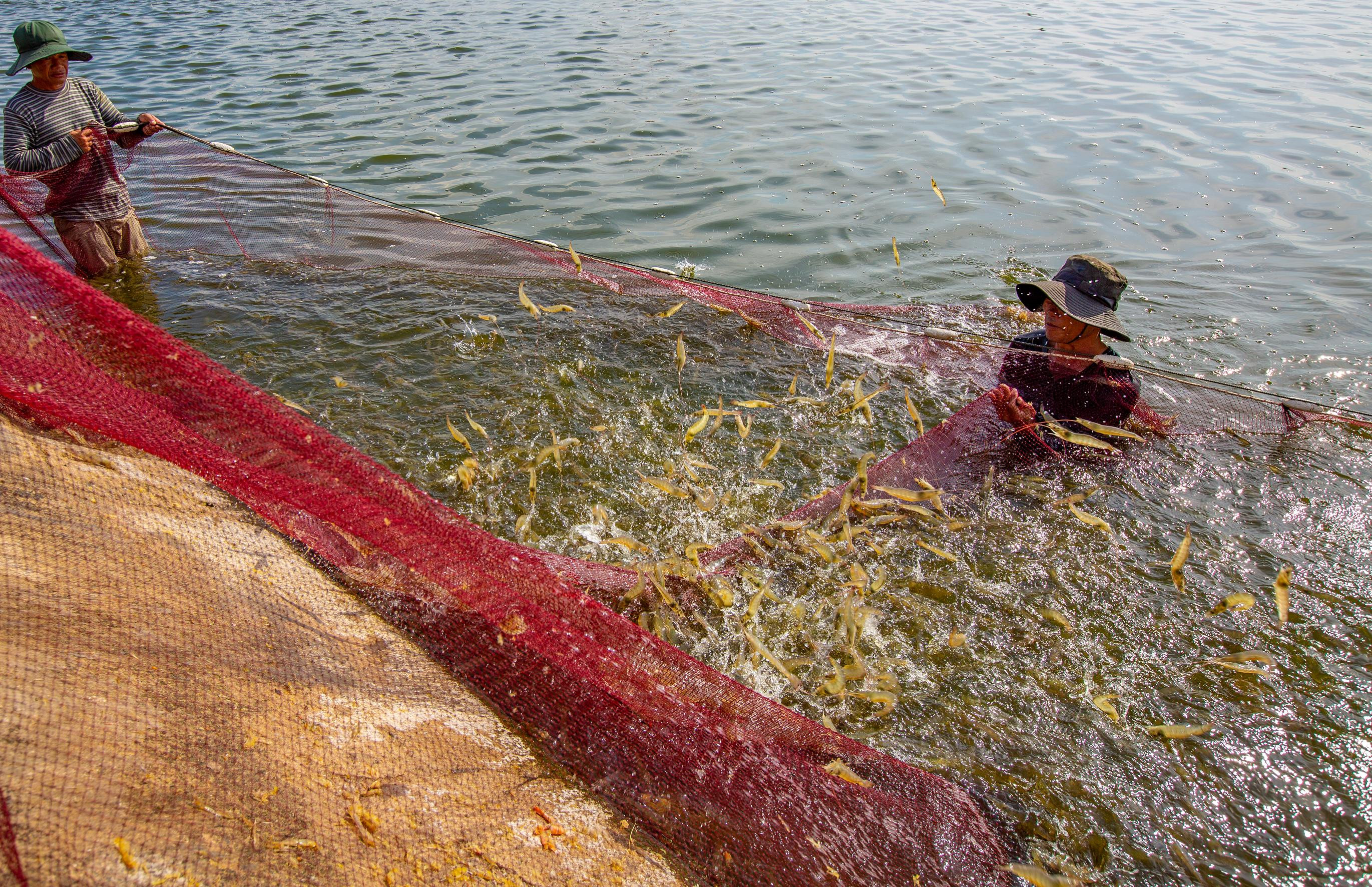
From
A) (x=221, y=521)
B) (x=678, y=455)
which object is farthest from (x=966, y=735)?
(x=221, y=521)

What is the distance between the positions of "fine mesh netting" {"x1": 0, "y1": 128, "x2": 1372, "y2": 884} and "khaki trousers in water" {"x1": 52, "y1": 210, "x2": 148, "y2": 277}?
10.5 ft

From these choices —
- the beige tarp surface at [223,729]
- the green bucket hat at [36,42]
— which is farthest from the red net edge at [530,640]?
the green bucket hat at [36,42]

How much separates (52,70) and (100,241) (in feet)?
4.23

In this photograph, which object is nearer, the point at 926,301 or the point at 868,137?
the point at 926,301

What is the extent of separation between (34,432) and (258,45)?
13552 mm

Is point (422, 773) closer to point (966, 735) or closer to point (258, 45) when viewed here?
point (966, 735)

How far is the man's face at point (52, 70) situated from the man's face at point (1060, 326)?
6.57 metres

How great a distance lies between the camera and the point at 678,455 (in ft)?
15.5

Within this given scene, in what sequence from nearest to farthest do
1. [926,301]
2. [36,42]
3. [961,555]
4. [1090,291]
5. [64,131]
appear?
[961,555], [1090,291], [36,42], [64,131], [926,301]

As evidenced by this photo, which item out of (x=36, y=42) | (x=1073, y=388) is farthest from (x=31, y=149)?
(x=1073, y=388)

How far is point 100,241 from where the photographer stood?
6414 mm

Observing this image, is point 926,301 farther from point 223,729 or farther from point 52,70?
point 52,70

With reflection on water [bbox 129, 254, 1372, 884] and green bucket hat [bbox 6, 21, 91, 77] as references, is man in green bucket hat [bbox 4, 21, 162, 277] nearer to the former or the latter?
green bucket hat [bbox 6, 21, 91, 77]

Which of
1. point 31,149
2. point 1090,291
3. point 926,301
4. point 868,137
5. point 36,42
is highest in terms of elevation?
point 36,42
